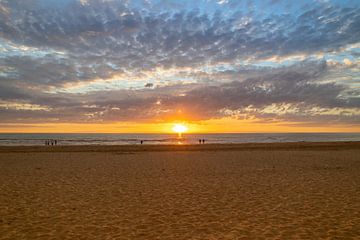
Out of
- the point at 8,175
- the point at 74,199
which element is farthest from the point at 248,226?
the point at 8,175

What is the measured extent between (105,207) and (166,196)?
8.59 feet

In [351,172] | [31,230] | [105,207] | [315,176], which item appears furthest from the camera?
[351,172]

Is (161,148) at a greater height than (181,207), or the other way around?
(161,148)

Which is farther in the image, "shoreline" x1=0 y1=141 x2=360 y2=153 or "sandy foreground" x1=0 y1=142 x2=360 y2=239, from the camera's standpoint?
"shoreline" x1=0 y1=141 x2=360 y2=153

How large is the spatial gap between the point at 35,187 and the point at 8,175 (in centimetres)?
533

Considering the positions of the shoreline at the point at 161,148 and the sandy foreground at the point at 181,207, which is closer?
the sandy foreground at the point at 181,207

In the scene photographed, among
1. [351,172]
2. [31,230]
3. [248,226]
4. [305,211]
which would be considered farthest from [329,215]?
[351,172]

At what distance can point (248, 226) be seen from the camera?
844 centimetres

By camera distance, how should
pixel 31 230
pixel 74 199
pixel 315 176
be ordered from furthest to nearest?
pixel 315 176 < pixel 74 199 < pixel 31 230

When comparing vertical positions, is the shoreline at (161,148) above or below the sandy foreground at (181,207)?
above

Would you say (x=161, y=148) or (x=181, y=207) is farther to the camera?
(x=161, y=148)

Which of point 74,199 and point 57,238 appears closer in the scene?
point 57,238

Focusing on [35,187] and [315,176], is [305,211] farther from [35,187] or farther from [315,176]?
[35,187]

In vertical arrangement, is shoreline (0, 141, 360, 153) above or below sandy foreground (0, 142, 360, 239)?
above
